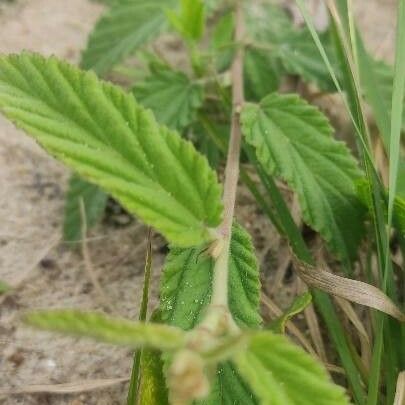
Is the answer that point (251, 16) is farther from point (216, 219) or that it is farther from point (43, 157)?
point (216, 219)

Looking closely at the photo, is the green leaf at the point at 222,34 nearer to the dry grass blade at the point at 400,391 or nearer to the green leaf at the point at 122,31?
the green leaf at the point at 122,31

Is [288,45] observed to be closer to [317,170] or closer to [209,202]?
[317,170]

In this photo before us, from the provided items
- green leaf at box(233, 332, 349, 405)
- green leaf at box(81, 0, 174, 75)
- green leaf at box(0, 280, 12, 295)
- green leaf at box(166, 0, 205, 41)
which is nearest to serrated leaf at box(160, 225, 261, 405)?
green leaf at box(233, 332, 349, 405)

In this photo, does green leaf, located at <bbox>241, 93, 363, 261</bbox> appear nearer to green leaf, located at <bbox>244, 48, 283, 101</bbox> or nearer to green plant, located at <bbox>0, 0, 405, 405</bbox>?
green plant, located at <bbox>0, 0, 405, 405</bbox>

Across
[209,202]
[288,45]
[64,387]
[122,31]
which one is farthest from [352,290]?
[122,31]

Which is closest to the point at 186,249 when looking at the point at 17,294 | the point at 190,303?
the point at 190,303

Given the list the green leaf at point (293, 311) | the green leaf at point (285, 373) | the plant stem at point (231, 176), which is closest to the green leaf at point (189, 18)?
the plant stem at point (231, 176)
